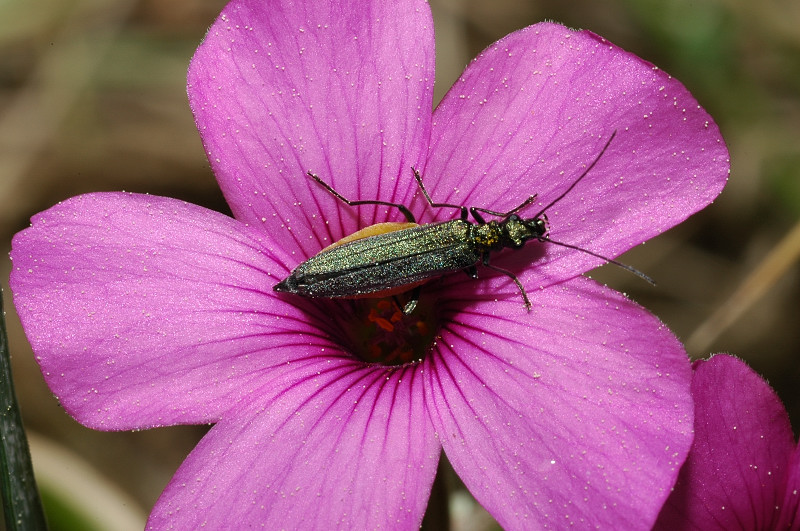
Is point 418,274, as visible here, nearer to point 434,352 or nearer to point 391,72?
point 434,352

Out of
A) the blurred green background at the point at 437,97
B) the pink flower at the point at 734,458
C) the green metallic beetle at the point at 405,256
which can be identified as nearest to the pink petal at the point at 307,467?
the green metallic beetle at the point at 405,256

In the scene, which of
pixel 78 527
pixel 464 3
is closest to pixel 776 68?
pixel 464 3

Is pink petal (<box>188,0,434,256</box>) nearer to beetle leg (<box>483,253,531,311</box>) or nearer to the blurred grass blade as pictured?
beetle leg (<box>483,253,531,311</box>)

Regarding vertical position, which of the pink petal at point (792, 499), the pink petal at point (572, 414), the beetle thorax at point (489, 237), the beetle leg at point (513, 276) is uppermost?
the beetle thorax at point (489, 237)

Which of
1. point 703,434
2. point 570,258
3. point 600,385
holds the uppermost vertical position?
point 570,258

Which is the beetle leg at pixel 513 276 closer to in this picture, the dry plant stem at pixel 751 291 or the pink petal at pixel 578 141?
the pink petal at pixel 578 141

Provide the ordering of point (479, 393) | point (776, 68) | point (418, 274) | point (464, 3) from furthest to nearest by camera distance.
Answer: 1. point (464, 3)
2. point (776, 68)
3. point (418, 274)
4. point (479, 393)

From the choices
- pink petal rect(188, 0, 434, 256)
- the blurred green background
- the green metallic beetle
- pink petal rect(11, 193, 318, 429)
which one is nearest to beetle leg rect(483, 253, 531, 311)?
the green metallic beetle

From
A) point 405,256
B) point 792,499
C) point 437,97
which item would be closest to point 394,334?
point 405,256
